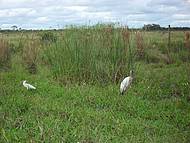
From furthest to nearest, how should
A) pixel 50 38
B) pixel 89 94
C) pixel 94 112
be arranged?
pixel 50 38, pixel 89 94, pixel 94 112

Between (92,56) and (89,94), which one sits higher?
(92,56)

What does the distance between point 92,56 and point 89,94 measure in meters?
2.13

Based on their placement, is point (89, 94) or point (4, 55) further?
point (4, 55)

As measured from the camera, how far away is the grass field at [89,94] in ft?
21.0

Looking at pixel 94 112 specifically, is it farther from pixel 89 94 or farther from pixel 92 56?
pixel 92 56

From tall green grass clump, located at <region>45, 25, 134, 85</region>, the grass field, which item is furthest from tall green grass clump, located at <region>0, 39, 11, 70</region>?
tall green grass clump, located at <region>45, 25, 134, 85</region>

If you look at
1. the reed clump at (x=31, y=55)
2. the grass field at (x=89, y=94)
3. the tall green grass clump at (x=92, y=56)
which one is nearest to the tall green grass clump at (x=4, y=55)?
the grass field at (x=89, y=94)

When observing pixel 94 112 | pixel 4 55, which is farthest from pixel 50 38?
pixel 94 112

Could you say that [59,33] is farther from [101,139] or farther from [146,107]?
[101,139]

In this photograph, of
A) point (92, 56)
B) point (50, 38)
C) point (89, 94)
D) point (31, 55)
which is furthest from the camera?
point (50, 38)

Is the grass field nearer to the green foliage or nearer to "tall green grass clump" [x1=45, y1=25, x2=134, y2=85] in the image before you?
"tall green grass clump" [x1=45, y1=25, x2=134, y2=85]

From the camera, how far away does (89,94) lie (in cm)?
899

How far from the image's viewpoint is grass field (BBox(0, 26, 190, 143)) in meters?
6.41

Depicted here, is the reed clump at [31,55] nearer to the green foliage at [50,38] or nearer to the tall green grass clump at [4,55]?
the green foliage at [50,38]
